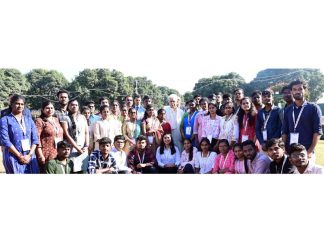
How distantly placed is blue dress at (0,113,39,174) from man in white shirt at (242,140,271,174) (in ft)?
7.94

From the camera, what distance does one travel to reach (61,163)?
4438mm

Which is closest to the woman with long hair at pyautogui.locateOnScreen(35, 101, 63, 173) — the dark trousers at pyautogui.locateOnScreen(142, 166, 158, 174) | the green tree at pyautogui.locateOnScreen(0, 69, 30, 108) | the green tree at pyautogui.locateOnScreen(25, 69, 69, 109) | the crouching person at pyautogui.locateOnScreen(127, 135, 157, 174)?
the crouching person at pyautogui.locateOnScreen(127, 135, 157, 174)

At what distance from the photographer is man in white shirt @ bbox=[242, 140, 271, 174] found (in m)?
4.25

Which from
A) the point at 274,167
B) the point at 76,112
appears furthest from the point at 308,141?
the point at 76,112

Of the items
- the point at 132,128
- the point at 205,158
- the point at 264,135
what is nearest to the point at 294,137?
the point at 264,135

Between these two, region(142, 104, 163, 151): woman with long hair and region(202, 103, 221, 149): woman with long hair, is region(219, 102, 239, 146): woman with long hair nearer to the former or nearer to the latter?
region(202, 103, 221, 149): woman with long hair

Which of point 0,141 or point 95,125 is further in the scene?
point 95,125

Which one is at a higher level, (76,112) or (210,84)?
(210,84)

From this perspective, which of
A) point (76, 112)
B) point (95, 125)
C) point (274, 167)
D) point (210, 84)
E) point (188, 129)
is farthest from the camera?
point (210, 84)

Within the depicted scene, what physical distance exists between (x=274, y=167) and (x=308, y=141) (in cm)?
55

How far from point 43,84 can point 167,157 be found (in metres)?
29.0
